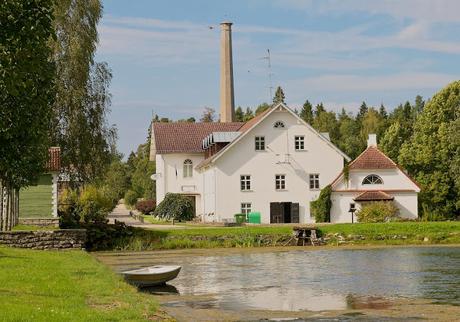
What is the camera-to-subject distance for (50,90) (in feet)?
99.3

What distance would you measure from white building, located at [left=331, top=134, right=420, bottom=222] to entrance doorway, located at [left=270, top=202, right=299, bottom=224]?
3239 mm

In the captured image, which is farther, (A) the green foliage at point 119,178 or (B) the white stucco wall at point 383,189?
(A) the green foliage at point 119,178

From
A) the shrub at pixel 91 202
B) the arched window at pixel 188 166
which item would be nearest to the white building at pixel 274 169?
the shrub at pixel 91 202

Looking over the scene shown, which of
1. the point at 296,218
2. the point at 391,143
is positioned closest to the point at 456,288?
the point at 296,218

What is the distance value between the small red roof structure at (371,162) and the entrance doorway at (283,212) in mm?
5459

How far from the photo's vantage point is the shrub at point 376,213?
57.7 meters

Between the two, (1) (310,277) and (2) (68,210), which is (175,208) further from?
(1) (310,277)

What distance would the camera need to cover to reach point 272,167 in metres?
64.0

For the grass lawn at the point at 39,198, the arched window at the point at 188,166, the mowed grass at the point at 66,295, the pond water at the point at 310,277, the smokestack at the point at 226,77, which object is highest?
the smokestack at the point at 226,77

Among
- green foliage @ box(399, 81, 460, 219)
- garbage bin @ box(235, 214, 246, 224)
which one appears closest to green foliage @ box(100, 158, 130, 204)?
green foliage @ box(399, 81, 460, 219)

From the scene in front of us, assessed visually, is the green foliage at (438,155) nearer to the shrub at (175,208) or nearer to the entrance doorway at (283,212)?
the entrance doorway at (283,212)

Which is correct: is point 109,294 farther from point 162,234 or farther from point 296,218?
point 296,218

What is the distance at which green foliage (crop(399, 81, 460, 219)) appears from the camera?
226 feet

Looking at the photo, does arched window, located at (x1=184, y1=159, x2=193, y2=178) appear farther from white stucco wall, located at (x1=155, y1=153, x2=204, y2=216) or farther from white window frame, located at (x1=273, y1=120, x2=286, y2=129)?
white window frame, located at (x1=273, y1=120, x2=286, y2=129)
